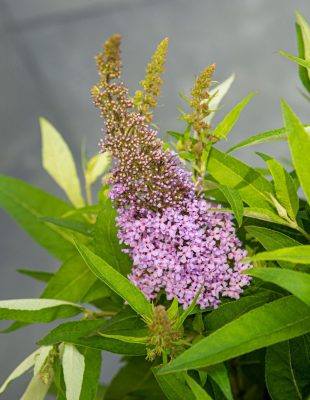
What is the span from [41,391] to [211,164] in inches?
A: 8.9

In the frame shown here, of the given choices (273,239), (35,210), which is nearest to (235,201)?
(273,239)

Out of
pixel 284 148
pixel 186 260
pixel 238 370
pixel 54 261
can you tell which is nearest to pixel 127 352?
pixel 186 260

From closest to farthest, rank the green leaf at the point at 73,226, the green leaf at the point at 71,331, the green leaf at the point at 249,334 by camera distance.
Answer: the green leaf at the point at 249,334 < the green leaf at the point at 71,331 < the green leaf at the point at 73,226

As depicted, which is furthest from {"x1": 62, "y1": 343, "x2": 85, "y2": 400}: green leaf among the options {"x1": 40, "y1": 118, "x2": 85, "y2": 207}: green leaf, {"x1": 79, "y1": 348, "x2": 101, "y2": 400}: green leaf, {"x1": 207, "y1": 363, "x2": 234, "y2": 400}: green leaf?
{"x1": 40, "y1": 118, "x2": 85, "y2": 207}: green leaf

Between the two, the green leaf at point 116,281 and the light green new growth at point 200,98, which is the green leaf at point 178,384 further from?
the light green new growth at point 200,98

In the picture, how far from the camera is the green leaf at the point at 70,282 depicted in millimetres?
616

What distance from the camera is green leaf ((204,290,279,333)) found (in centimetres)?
46

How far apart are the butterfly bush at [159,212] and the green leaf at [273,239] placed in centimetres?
2

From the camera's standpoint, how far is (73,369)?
509 millimetres

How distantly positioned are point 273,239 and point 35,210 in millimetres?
310

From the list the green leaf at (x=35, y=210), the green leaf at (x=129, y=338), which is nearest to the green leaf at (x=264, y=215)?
the green leaf at (x=129, y=338)

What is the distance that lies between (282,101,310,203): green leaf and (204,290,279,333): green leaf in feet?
0.26

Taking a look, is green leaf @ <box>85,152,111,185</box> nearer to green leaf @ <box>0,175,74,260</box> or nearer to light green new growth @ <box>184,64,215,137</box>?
green leaf @ <box>0,175,74,260</box>

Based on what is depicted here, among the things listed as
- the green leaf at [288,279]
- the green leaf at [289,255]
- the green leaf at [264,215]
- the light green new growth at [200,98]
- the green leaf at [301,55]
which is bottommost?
the green leaf at [288,279]
